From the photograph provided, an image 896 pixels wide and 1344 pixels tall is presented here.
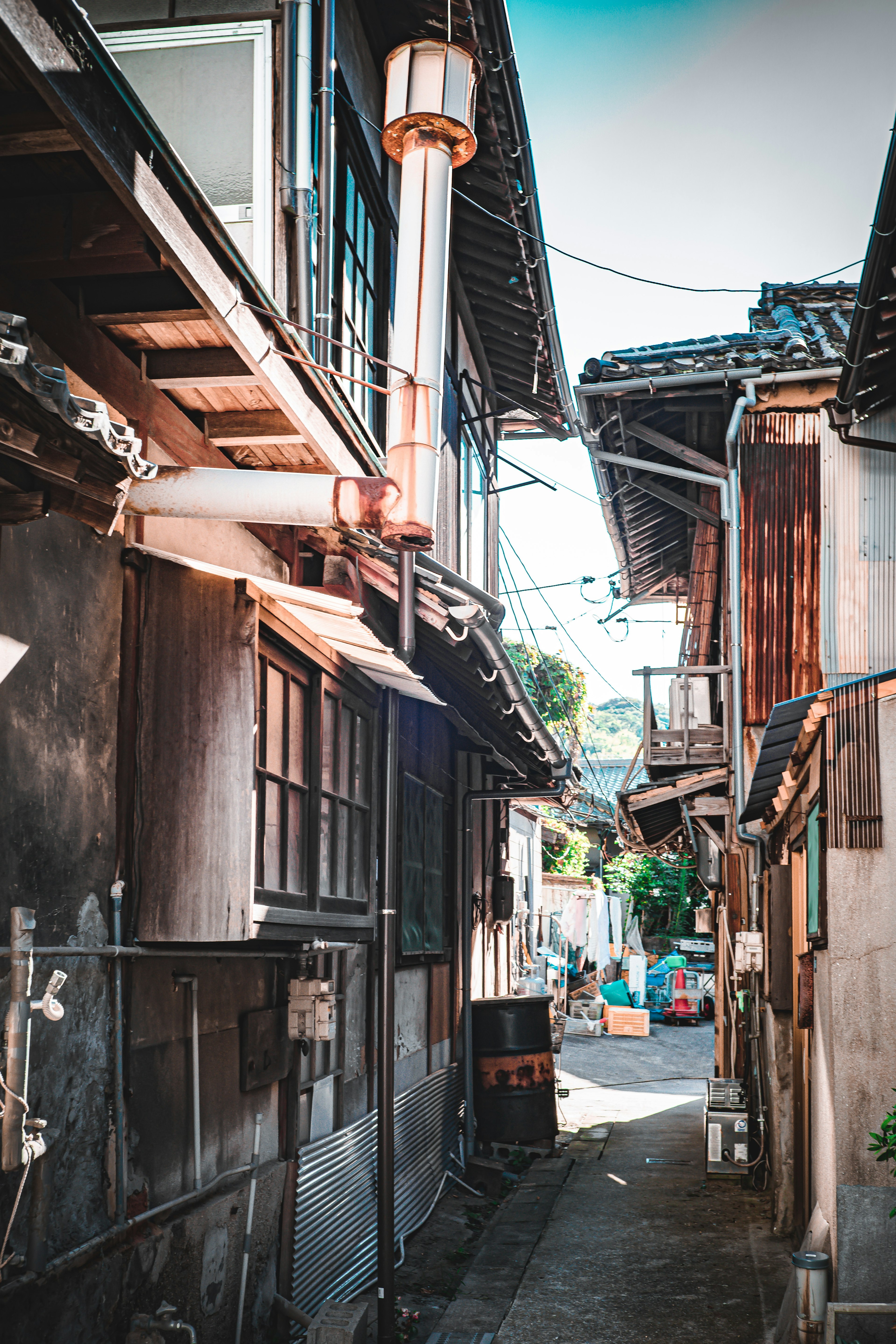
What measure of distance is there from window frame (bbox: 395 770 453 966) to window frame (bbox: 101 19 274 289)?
218 inches

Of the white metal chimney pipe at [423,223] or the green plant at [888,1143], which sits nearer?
the white metal chimney pipe at [423,223]

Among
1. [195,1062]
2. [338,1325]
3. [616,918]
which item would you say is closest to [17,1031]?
[195,1062]

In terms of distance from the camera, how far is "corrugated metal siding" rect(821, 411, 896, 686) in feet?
38.8

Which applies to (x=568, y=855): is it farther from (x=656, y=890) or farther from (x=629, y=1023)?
(x=629, y=1023)

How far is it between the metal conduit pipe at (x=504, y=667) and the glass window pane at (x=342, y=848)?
1.64 meters

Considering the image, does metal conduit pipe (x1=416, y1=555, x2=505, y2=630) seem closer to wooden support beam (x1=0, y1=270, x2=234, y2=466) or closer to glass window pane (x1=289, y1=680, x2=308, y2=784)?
glass window pane (x1=289, y1=680, x2=308, y2=784)

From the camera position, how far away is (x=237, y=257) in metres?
4.64

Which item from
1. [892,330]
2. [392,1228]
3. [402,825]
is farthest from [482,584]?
[392,1228]

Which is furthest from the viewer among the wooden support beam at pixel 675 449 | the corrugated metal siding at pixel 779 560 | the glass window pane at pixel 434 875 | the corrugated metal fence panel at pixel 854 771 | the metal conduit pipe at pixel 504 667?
the wooden support beam at pixel 675 449

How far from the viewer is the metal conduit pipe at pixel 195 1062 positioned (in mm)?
5898

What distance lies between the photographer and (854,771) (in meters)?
6.73

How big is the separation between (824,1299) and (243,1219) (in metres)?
3.37

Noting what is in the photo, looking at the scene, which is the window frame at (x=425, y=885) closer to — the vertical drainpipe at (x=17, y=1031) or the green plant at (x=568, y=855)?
the vertical drainpipe at (x=17, y=1031)

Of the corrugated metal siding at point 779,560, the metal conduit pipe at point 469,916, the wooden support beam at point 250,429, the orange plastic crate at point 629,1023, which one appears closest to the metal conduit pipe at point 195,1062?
the wooden support beam at point 250,429
